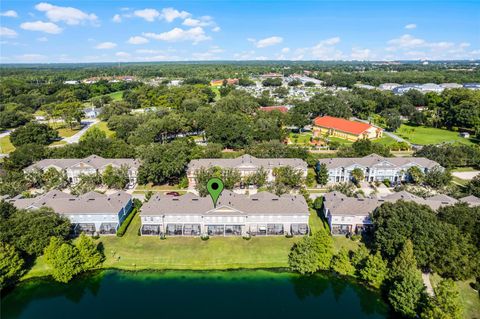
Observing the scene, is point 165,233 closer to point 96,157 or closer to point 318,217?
point 318,217

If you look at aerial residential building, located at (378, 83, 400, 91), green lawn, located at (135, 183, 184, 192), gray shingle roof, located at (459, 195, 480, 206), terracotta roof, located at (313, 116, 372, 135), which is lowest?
green lawn, located at (135, 183, 184, 192)

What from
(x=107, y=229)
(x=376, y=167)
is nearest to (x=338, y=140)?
(x=376, y=167)

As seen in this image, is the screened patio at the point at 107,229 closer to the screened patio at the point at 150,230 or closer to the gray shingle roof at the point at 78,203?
the gray shingle roof at the point at 78,203

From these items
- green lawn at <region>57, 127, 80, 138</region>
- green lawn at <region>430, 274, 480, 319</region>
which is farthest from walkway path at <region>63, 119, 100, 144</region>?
green lawn at <region>430, 274, 480, 319</region>

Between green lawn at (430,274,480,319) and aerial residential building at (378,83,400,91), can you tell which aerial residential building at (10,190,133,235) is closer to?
green lawn at (430,274,480,319)

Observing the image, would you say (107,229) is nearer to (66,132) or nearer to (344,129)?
(66,132)

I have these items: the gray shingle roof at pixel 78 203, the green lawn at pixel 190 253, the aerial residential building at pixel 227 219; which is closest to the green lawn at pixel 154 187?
the gray shingle roof at pixel 78 203
